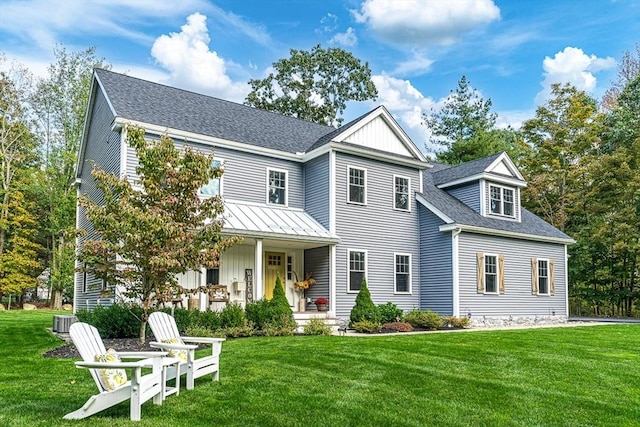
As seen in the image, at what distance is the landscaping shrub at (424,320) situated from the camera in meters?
15.8

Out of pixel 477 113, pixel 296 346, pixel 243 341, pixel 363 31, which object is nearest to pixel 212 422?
pixel 296 346

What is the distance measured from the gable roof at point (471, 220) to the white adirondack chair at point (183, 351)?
11.9 m

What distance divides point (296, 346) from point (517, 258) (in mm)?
12283

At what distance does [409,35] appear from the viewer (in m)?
19.8

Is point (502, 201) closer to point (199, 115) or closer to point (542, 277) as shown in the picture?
point (542, 277)

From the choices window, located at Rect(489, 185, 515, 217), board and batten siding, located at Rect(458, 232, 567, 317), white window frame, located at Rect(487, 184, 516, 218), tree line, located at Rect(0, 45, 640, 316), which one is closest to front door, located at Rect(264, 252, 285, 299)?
board and batten siding, located at Rect(458, 232, 567, 317)

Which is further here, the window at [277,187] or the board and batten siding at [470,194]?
the board and batten siding at [470,194]

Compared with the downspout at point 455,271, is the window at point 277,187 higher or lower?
higher

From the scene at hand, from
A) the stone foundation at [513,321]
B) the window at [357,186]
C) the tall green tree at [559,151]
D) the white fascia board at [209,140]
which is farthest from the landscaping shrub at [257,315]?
the tall green tree at [559,151]

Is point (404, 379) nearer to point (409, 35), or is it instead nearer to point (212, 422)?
point (212, 422)

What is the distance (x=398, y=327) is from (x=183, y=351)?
9297 millimetres

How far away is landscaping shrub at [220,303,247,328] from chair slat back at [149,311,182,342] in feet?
17.6

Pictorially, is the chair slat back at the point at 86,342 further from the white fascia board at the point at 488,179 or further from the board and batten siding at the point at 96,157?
the white fascia board at the point at 488,179

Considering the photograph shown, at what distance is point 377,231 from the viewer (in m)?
17.5
